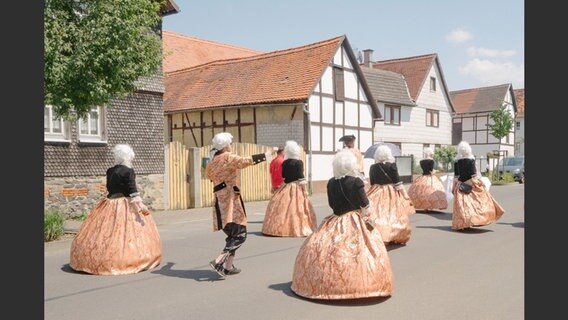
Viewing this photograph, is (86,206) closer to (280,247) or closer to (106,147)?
(106,147)

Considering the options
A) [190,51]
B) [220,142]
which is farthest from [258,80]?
[220,142]

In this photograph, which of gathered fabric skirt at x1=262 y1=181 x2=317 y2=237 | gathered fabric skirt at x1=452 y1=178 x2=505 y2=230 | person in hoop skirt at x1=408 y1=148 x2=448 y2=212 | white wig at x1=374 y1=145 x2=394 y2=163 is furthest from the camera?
person in hoop skirt at x1=408 y1=148 x2=448 y2=212

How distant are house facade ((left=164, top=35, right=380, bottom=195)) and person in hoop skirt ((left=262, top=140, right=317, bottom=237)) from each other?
11.3 meters

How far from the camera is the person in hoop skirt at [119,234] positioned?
24.1 ft

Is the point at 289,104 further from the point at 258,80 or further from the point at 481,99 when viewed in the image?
the point at 481,99

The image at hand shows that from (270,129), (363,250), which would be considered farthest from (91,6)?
(270,129)

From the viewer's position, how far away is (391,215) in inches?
372

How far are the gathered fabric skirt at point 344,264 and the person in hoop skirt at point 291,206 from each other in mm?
4504

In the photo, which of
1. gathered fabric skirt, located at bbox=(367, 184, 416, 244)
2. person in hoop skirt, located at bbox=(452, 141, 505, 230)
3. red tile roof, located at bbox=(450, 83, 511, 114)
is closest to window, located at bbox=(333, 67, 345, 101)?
person in hoop skirt, located at bbox=(452, 141, 505, 230)

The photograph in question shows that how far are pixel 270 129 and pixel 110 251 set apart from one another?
15992mm

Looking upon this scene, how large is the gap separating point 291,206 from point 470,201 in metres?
3.84

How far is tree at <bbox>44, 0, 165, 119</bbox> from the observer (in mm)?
9688

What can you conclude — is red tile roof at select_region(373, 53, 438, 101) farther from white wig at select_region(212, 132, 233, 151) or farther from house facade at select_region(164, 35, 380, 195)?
white wig at select_region(212, 132, 233, 151)

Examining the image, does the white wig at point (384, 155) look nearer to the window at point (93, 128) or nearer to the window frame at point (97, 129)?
the window at point (93, 128)
